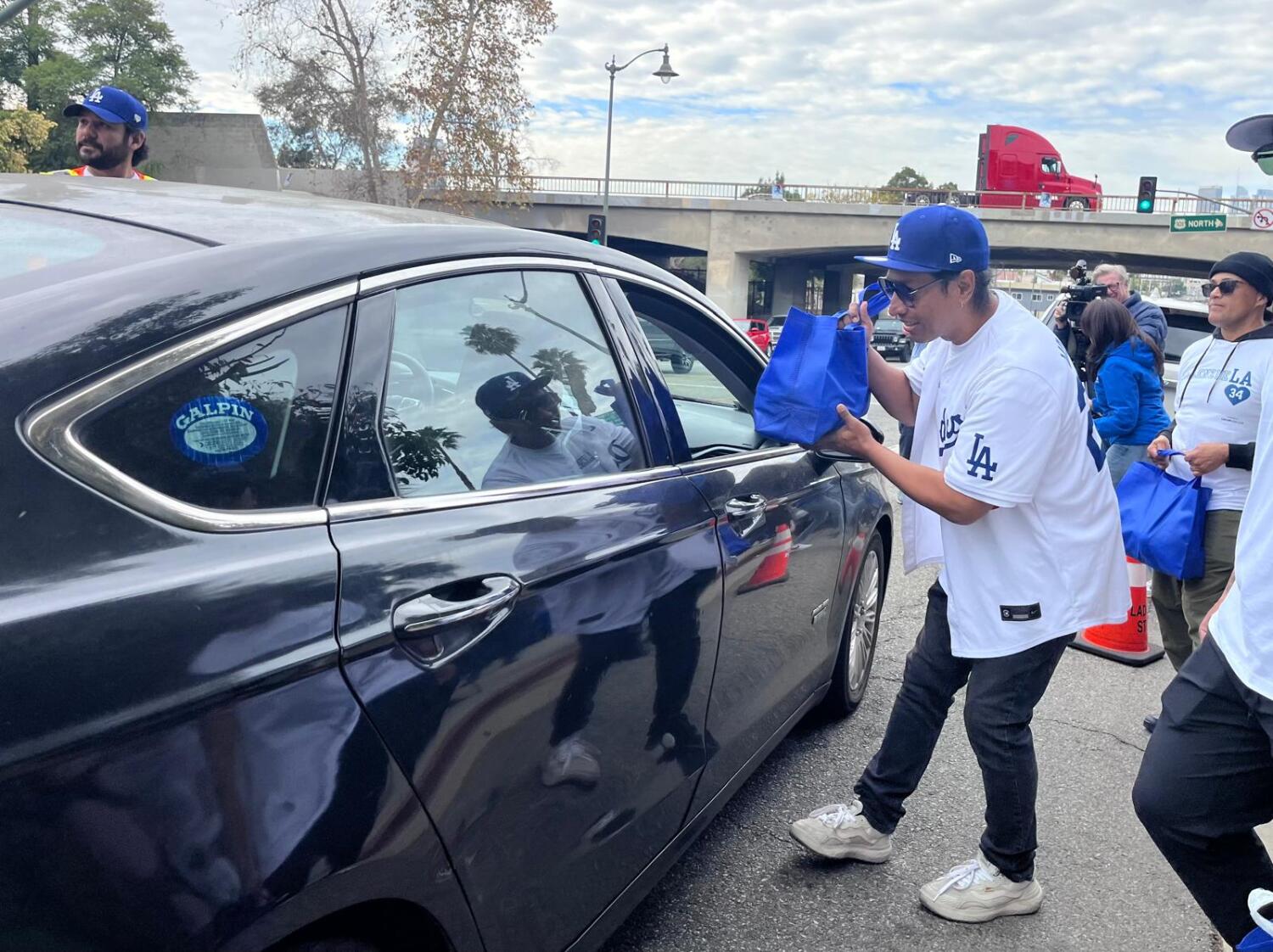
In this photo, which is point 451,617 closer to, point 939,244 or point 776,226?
point 939,244

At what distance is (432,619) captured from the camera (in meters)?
1.67

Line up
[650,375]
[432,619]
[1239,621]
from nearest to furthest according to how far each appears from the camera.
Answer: [432,619] → [1239,621] → [650,375]

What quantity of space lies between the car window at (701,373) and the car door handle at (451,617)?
1.09 meters

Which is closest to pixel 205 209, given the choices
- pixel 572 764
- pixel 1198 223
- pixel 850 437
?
pixel 572 764

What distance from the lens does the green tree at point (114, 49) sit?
52.7 m

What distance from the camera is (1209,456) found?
396 cm

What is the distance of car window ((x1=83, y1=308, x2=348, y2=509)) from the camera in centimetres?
145

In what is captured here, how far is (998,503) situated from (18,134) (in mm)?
33145

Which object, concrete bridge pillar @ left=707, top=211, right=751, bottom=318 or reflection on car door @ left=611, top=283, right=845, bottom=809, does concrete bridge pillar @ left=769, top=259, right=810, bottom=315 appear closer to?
concrete bridge pillar @ left=707, top=211, right=751, bottom=318

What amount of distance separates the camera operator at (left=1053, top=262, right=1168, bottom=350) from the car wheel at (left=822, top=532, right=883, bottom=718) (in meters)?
3.39

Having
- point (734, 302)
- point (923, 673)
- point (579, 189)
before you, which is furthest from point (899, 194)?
point (923, 673)

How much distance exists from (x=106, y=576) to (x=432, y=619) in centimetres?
50

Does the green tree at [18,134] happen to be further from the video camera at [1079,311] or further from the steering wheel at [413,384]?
the steering wheel at [413,384]

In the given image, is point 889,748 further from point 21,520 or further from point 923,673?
point 21,520
